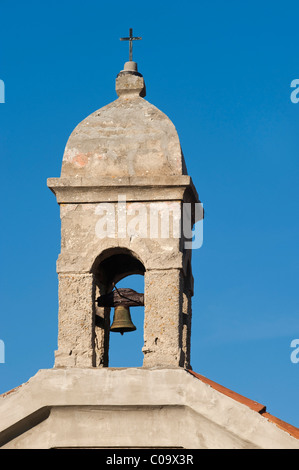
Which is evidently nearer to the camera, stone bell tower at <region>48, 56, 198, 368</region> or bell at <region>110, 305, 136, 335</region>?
stone bell tower at <region>48, 56, 198, 368</region>

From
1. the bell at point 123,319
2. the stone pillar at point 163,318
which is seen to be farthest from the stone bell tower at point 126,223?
the bell at point 123,319

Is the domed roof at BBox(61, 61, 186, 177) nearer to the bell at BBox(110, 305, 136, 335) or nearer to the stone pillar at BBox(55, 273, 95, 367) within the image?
the stone pillar at BBox(55, 273, 95, 367)

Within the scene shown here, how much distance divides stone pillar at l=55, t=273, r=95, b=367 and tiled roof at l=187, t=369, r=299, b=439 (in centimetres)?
117

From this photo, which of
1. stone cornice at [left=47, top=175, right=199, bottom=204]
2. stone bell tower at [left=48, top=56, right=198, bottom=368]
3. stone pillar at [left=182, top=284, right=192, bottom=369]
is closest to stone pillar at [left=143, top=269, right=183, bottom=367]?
stone bell tower at [left=48, top=56, right=198, bottom=368]

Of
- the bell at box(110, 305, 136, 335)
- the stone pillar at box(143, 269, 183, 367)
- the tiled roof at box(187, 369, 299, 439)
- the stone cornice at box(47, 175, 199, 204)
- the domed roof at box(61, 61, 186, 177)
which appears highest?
the domed roof at box(61, 61, 186, 177)

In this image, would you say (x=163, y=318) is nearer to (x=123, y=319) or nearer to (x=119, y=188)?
(x=123, y=319)

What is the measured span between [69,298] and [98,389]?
1.25 m

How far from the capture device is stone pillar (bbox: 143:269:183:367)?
1631cm

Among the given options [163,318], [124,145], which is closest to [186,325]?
[163,318]

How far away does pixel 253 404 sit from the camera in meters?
16.3

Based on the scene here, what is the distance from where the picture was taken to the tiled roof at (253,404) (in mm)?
15922

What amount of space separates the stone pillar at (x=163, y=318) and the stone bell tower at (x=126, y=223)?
1 cm
